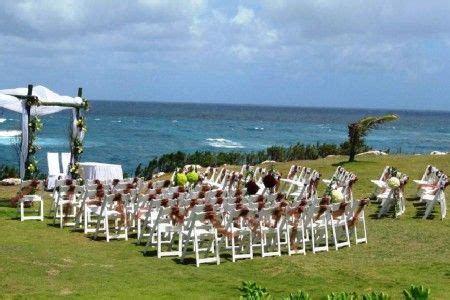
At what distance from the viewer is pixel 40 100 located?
67.6ft

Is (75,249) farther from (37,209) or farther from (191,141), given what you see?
(191,141)

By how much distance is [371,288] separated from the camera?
439 inches

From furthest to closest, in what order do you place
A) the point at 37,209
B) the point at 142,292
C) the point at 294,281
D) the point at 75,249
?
the point at 37,209 → the point at 75,249 → the point at 294,281 → the point at 142,292

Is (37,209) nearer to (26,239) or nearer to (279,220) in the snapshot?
(26,239)

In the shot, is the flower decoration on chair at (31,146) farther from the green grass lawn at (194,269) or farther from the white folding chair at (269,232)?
the white folding chair at (269,232)

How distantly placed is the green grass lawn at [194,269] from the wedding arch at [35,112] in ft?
11.2

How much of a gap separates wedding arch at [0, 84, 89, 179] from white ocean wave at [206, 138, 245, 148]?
62.4 metres

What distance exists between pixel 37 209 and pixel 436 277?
35.3 ft

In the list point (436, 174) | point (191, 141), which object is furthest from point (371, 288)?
point (191, 141)

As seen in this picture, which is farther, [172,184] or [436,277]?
[172,184]

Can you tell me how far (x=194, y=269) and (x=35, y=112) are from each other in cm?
966

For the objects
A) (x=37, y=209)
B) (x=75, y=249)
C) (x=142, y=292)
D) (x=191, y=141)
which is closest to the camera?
(x=142, y=292)

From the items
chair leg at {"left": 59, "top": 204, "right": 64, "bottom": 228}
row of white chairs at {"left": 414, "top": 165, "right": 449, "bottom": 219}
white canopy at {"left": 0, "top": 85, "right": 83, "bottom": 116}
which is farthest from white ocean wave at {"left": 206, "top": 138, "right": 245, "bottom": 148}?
chair leg at {"left": 59, "top": 204, "right": 64, "bottom": 228}

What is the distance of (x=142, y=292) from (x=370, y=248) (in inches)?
225
